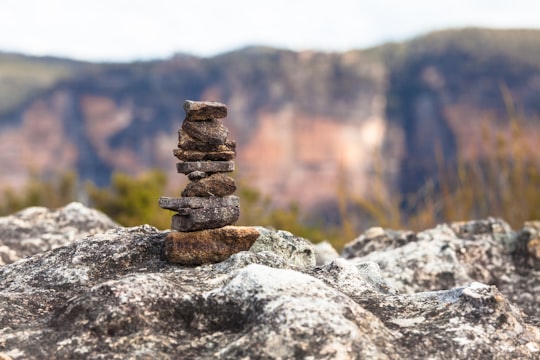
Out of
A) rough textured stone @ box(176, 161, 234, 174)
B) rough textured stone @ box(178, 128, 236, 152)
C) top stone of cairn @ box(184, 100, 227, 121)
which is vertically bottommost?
rough textured stone @ box(176, 161, 234, 174)

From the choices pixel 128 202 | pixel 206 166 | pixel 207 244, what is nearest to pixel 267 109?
pixel 128 202

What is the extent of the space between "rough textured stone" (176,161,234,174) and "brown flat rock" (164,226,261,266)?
0.54 meters

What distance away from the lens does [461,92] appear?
97.6 m

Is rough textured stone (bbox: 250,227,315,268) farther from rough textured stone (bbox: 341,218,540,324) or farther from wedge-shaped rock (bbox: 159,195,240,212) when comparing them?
rough textured stone (bbox: 341,218,540,324)

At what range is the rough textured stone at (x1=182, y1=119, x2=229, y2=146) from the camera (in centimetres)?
641

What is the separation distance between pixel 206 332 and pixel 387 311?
1.34 meters

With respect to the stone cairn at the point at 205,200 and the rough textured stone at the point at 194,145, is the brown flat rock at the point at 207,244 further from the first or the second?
the rough textured stone at the point at 194,145

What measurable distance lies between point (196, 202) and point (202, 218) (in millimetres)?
148

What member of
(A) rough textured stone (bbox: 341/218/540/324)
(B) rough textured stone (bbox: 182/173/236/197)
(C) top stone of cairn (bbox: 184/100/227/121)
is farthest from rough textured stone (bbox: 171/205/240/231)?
(A) rough textured stone (bbox: 341/218/540/324)

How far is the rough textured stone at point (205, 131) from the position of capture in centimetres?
641

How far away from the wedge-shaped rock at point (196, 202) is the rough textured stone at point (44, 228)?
9.31 feet

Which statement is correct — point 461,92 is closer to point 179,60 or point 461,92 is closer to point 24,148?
point 179,60

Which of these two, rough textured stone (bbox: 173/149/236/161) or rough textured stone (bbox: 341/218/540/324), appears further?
rough textured stone (bbox: 341/218/540/324)

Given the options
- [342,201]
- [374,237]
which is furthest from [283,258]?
[342,201]
